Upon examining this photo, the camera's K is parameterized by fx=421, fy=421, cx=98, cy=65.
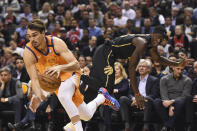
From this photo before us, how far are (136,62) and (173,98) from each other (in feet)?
9.07

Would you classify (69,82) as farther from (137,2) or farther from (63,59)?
(137,2)

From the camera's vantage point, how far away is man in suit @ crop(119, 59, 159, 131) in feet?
29.6

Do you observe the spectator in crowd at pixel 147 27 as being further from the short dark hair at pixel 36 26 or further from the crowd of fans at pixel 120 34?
the short dark hair at pixel 36 26

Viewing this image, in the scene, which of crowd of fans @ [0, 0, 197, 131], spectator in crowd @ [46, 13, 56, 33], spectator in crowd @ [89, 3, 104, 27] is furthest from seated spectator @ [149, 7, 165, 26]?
spectator in crowd @ [46, 13, 56, 33]

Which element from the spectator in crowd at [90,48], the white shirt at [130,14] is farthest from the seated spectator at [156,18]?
the spectator in crowd at [90,48]

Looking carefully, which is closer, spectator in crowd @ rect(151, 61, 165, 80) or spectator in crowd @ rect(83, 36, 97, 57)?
spectator in crowd @ rect(151, 61, 165, 80)

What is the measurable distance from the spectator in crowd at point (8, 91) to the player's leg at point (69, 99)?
3.79 metres

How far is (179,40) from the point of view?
11492 millimetres

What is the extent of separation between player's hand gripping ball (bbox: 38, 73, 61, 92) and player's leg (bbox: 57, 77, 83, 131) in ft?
0.42

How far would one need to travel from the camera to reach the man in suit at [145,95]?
9.01 m

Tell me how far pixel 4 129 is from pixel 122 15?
20.8ft

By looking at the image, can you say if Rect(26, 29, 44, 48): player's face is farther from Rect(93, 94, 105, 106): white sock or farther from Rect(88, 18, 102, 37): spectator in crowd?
Rect(88, 18, 102, 37): spectator in crowd

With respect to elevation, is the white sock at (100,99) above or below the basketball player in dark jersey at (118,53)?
below

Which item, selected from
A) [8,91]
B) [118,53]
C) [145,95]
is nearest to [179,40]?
[145,95]
